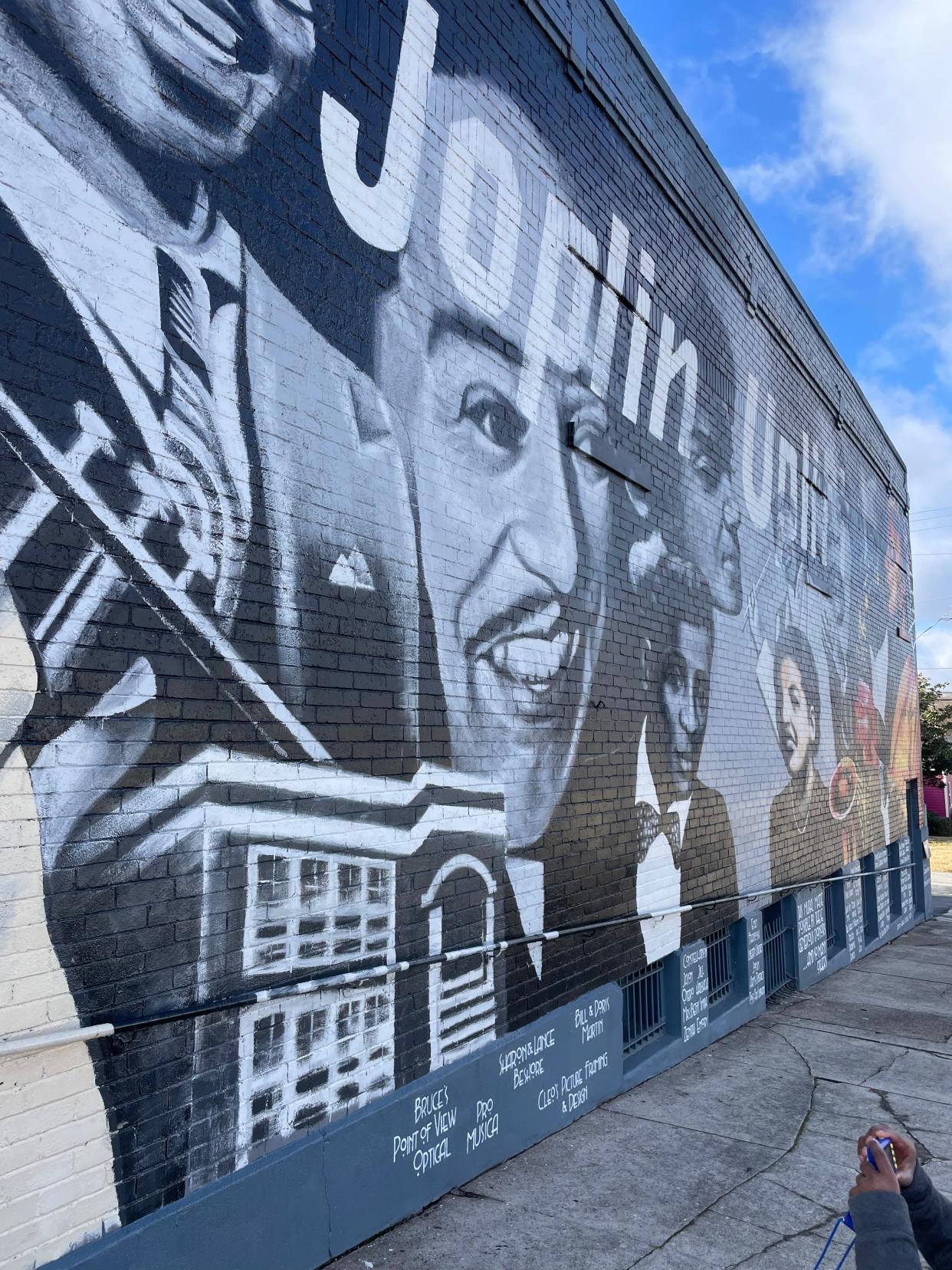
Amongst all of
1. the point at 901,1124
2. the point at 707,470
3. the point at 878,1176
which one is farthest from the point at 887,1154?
the point at 707,470

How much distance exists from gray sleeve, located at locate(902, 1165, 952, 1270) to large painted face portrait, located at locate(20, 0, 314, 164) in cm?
415

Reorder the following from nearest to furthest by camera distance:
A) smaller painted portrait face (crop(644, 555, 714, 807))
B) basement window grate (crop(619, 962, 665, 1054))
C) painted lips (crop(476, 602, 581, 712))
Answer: painted lips (crop(476, 602, 581, 712))
basement window grate (crop(619, 962, 665, 1054))
smaller painted portrait face (crop(644, 555, 714, 807))

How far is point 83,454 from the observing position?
3.19m

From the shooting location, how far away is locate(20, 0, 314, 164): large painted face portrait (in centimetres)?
329

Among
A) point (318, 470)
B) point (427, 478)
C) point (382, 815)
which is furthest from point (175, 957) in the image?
point (427, 478)

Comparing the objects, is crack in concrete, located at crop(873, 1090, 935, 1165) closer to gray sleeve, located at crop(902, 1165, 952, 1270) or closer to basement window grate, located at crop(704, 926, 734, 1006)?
basement window grate, located at crop(704, 926, 734, 1006)

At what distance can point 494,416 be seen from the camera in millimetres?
5637

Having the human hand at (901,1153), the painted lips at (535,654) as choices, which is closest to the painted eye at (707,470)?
the painted lips at (535,654)

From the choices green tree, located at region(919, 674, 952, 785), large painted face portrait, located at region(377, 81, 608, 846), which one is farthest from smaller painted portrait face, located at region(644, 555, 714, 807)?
green tree, located at region(919, 674, 952, 785)

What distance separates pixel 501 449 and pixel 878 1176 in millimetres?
4281

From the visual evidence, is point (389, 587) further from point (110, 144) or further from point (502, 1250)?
point (502, 1250)

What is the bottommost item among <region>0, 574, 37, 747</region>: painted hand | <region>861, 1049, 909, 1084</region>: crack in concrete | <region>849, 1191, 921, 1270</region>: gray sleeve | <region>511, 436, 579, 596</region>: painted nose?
<region>861, 1049, 909, 1084</region>: crack in concrete

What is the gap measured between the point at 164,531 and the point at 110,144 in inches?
54.5

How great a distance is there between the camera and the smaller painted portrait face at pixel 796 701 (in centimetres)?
1056
